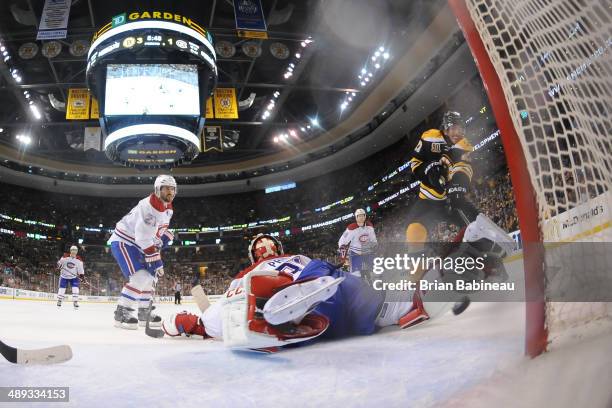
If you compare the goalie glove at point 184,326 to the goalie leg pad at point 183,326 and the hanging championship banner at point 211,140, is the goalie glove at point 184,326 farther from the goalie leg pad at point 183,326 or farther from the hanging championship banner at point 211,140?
the hanging championship banner at point 211,140

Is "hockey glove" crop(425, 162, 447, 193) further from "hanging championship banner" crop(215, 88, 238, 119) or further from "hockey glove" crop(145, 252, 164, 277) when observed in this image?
"hanging championship banner" crop(215, 88, 238, 119)

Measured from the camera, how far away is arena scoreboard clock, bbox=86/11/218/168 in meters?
6.50

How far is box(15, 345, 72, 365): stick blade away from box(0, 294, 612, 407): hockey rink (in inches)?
1.7

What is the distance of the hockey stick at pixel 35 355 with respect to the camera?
1.38 meters

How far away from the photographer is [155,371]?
1408 mm

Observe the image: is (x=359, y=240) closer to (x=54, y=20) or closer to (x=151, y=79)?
(x=151, y=79)

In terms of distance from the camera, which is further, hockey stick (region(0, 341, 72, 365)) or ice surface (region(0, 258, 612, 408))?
hockey stick (region(0, 341, 72, 365))

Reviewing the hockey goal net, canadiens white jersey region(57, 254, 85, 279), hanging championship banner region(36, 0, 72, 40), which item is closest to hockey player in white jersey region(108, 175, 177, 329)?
the hockey goal net

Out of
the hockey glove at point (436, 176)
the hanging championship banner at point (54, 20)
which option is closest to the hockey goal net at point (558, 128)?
the hockey glove at point (436, 176)

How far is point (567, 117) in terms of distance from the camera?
1.10 metres

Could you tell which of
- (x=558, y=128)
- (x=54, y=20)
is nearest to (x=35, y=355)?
(x=558, y=128)

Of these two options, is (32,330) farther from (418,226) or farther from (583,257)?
(583,257)

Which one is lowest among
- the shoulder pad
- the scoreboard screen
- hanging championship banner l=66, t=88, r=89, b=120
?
the shoulder pad

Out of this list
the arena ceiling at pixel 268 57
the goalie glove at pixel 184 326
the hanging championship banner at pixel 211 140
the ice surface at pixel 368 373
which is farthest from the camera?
the hanging championship banner at pixel 211 140
